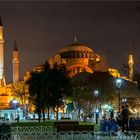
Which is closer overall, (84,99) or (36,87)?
(36,87)

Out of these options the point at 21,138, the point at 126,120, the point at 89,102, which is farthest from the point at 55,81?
the point at 21,138

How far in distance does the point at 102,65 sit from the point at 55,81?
83468 mm

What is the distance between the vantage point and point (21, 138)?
78.5 feet

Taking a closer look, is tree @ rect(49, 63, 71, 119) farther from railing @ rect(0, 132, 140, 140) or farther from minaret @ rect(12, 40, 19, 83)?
minaret @ rect(12, 40, 19, 83)

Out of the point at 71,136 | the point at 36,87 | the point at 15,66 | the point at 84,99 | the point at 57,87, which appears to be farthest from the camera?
the point at 15,66

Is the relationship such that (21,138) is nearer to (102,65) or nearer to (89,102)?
(89,102)

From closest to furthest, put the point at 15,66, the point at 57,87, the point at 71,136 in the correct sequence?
the point at 71,136, the point at 57,87, the point at 15,66

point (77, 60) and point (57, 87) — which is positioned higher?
point (77, 60)

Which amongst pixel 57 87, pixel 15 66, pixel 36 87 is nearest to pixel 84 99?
Answer: pixel 57 87

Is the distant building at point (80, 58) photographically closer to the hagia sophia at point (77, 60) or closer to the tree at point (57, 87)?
the hagia sophia at point (77, 60)

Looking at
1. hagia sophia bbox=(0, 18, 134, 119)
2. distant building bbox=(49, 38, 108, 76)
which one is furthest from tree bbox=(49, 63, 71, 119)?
distant building bbox=(49, 38, 108, 76)

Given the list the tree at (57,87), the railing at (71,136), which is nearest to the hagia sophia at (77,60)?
the tree at (57,87)

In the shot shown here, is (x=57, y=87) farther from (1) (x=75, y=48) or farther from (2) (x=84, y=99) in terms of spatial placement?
(1) (x=75, y=48)

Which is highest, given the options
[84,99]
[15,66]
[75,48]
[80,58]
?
[75,48]
